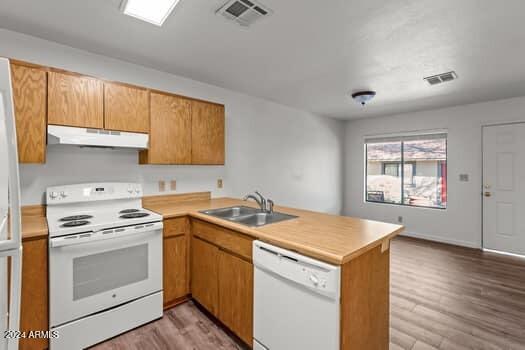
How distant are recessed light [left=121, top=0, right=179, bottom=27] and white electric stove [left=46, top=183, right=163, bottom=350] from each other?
155 centimetres

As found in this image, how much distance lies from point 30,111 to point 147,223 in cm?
123

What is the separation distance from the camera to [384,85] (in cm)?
338

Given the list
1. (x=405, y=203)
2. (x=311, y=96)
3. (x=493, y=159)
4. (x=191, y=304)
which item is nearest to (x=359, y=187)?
(x=405, y=203)

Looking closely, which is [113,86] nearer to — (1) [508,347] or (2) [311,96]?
(2) [311,96]

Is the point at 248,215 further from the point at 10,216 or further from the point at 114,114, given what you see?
the point at 10,216

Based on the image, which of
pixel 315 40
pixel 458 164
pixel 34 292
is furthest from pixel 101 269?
pixel 458 164

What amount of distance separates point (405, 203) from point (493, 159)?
63.4 inches

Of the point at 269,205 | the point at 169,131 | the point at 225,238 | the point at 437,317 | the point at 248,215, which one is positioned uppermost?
the point at 169,131

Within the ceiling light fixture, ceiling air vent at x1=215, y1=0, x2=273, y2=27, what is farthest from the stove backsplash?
the ceiling light fixture

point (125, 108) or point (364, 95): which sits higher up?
point (364, 95)

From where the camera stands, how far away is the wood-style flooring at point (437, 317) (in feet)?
6.29

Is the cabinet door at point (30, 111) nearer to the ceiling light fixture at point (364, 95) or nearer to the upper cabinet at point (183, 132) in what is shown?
the upper cabinet at point (183, 132)

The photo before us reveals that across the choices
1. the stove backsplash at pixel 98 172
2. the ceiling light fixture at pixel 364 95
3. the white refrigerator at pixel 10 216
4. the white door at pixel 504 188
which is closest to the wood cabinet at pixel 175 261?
the stove backsplash at pixel 98 172

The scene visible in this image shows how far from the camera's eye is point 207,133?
9.78 feet
